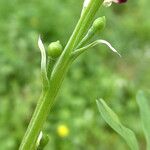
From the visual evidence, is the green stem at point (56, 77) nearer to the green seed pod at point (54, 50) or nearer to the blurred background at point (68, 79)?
the green seed pod at point (54, 50)

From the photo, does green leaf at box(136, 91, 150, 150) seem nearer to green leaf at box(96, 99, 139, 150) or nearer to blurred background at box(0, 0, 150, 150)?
green leaf at box(96, 99, 139, 150)

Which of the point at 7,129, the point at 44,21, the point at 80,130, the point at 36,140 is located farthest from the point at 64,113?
the point at 36,140

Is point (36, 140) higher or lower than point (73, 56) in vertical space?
lower

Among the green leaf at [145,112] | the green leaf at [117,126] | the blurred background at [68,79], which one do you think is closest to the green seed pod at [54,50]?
the green leaf at [117,126]

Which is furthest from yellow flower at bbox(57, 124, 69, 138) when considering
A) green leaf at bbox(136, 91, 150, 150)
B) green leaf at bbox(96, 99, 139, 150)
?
green leaf at bbox(96, 99, 139, 150)

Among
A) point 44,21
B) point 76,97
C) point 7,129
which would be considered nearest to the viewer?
point 7,129

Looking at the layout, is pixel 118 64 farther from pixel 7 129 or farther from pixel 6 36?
pixel 7 129

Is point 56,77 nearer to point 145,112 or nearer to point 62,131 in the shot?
point 145,112
